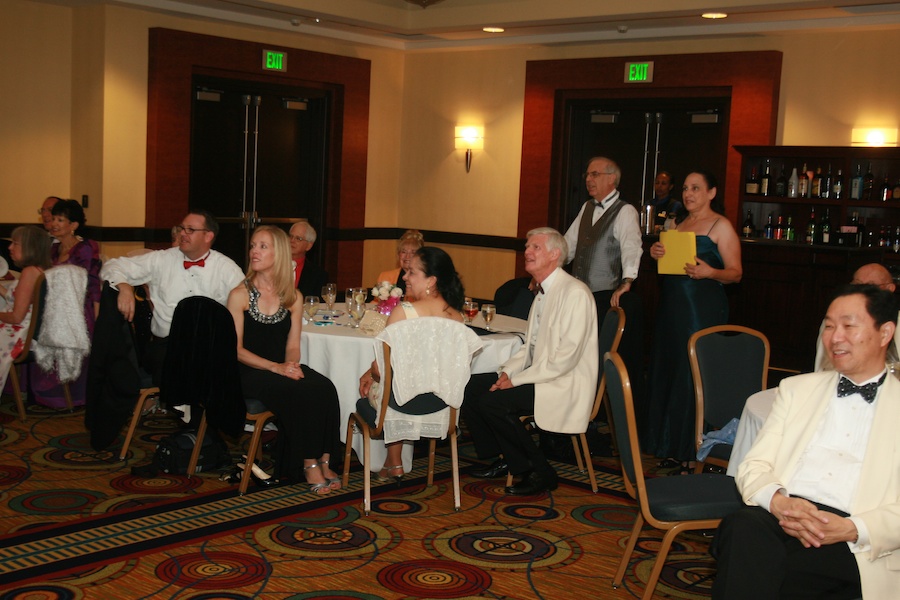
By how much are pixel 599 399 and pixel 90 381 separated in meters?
2.70

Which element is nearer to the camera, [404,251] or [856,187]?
[404,251]

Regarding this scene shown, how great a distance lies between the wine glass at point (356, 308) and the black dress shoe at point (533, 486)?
1.27 m

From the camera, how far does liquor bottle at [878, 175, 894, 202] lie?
27.4ft

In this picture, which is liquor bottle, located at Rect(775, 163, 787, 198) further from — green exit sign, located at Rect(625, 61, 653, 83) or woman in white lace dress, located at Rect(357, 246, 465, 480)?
woman in white lace dress, located at Rect(357, 246, 465, 480)

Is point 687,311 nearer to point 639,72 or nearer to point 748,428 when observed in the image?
point 748,428

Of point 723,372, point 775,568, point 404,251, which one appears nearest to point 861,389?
point 775,568

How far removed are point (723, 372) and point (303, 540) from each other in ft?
6.76

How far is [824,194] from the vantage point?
870 centimetres

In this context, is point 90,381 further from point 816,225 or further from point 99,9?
point 816,225

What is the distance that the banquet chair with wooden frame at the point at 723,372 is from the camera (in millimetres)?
4512

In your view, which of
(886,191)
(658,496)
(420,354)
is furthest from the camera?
(886,191)

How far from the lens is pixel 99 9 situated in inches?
355

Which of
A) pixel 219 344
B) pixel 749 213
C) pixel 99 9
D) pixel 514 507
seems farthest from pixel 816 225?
pixel 99 9

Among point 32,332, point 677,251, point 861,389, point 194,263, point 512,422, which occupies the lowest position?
point 512,422
